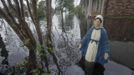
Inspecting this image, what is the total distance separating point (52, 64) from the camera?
30.2 feet

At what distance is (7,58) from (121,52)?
17.1 ft

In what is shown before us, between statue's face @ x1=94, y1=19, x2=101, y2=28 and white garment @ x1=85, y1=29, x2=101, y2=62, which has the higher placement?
statue's face @ x1=94, y1=19, x2=101, y2=28

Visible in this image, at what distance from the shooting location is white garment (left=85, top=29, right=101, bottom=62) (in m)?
7.36

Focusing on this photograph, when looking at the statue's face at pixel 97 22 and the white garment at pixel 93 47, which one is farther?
the white garment at pixel 93 47

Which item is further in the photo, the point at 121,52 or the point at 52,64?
the point at 121,52

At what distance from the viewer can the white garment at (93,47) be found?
7.36 m

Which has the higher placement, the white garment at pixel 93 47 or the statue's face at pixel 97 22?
the statue's face at pixel 97 22

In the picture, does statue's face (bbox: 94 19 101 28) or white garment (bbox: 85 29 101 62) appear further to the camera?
white garment (bbox: 85 29 101 62)

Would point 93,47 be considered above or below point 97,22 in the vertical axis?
below

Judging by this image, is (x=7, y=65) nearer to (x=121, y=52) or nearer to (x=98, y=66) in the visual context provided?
(x=98, y=66)

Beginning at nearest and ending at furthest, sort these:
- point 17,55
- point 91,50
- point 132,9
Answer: point 91,50
point 17,55
point 132,9

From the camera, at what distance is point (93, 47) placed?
745 cm

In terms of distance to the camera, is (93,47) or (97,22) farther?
(93,47)

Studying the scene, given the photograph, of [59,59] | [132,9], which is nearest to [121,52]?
[59,59]
